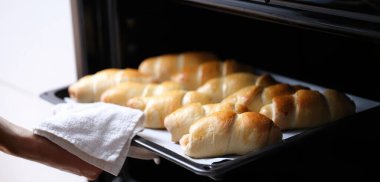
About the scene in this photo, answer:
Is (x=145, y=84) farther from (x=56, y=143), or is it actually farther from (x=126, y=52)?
(x=56, y=143)

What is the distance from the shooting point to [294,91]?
103 cm

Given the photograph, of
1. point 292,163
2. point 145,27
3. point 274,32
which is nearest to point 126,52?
point 145,27

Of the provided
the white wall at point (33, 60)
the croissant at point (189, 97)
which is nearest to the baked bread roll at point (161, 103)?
the croissant at point (189, 97)

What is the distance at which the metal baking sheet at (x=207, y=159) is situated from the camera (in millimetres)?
803

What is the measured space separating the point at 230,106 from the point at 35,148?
1.02 ft

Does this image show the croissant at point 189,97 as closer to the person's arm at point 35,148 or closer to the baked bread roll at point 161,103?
the baked bread roll at point 161,103

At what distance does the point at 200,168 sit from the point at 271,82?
1.11ft

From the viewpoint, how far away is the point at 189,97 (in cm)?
103

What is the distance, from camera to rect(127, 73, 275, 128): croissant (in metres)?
1.00

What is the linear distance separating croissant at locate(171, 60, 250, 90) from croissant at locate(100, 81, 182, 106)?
3 centimetres

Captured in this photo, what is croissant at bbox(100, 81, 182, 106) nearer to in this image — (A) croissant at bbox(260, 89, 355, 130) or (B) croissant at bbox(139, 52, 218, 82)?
(B) croissant at bbox(139, 52, 218, 82)

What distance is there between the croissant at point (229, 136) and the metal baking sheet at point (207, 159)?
12 mm

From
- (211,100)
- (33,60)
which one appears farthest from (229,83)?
(33,60)

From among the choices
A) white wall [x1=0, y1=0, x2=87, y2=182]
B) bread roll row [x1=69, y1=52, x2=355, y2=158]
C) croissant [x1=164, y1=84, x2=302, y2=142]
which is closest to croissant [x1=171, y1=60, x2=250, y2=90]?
bread roll row [x1=69, y1=52, x2=355, y2=158]
